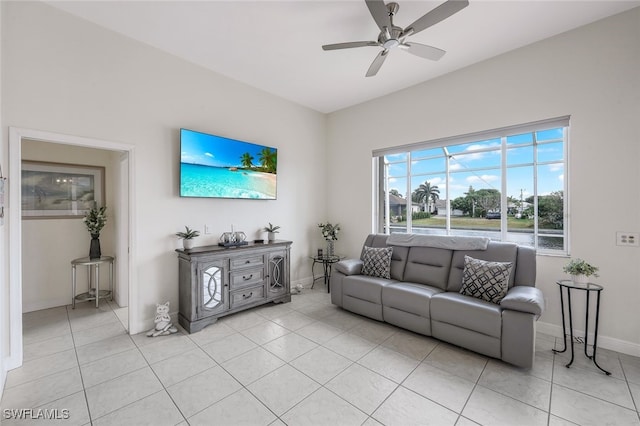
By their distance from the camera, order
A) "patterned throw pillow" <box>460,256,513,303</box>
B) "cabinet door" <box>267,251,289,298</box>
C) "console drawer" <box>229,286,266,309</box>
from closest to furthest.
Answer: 1. "patterned throw pillow" <box>460,256,513,303</box>
2. "console drawer" <box>229,286,266,309</box>
3. "cabinet door" <box>267,251,289,298</box>

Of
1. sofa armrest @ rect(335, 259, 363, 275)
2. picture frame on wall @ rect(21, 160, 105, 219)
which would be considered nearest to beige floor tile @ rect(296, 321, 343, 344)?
sofa armrest @ rect(335, 259, 363, 275)

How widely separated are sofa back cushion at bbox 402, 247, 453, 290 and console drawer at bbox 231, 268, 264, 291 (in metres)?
1.96

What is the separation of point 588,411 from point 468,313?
2.99ft

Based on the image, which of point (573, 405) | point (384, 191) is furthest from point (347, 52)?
point (573, 405)

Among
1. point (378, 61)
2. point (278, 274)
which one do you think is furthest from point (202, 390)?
point (378, 61)

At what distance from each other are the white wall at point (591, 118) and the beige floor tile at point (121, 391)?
3946 millimetres

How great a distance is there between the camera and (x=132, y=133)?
2938mm

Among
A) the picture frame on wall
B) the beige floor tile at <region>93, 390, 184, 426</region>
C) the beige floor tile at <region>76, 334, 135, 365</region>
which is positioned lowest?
the beige floor tile at <region>93, 390, 184, 426</region>

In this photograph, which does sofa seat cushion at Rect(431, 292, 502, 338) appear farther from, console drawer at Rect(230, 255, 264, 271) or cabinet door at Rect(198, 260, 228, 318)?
cabinet door at Rect(198, 260, 228, 318)

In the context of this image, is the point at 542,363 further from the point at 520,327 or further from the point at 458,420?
the point at 458,420

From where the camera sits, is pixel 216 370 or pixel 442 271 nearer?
pixel 216 370

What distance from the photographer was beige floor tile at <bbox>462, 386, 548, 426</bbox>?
1.72 metres

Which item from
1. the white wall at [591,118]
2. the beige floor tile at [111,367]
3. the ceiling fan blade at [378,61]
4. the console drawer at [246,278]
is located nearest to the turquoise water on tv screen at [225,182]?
the console drawer at [246,278]

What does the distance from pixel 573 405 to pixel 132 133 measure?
15.0 ft
